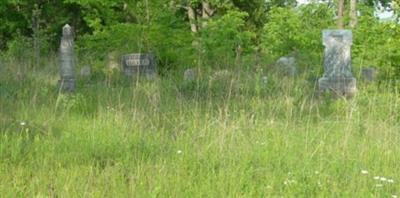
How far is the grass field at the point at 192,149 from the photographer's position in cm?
356

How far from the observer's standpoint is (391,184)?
3719mm

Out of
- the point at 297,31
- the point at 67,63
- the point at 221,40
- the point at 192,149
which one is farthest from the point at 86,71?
the point at 192,149

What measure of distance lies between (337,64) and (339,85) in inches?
17.9

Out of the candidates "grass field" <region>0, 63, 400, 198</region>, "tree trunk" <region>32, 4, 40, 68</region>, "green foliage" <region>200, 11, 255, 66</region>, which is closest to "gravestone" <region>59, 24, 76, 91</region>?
"grass field" <region>0, 63, 400, 198</region>

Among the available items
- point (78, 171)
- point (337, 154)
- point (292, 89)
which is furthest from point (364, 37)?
point (78, 171)

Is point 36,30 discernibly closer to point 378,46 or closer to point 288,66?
point 288,66

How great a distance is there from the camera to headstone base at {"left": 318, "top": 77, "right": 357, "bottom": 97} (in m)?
9.29

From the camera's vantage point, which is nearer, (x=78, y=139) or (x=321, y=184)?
(x=321, y=184)

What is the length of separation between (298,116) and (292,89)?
212 cm

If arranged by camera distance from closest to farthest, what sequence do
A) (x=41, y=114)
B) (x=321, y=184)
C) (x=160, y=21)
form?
(x=321, y=184), (x=41, y=114), (x=160, y=21)

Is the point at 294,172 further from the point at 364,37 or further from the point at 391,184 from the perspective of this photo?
the point at 364,37

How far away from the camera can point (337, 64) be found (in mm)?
9781

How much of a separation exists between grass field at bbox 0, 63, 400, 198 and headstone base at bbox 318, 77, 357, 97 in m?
2.47

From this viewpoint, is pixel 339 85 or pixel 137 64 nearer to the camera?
pixel 339 85
